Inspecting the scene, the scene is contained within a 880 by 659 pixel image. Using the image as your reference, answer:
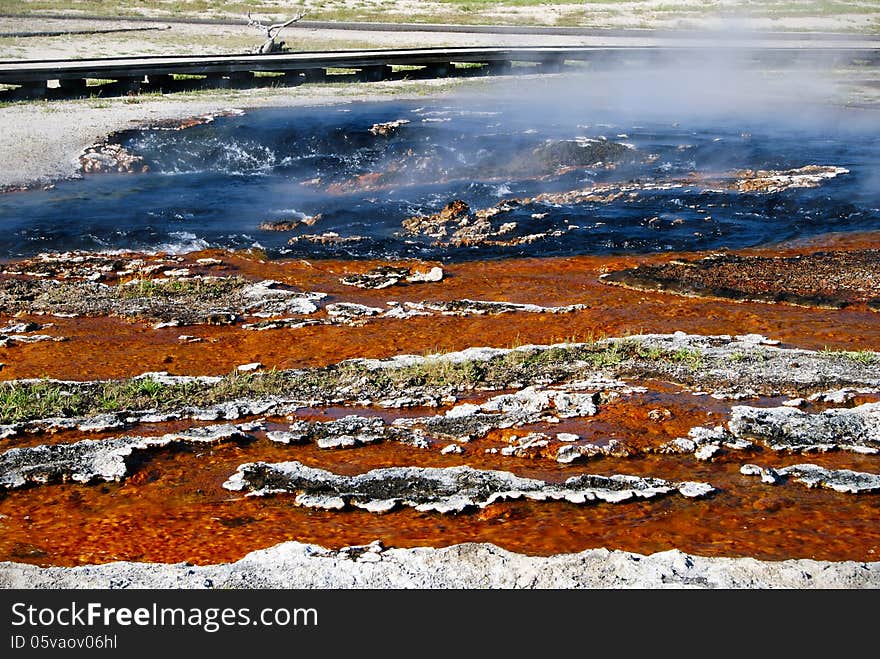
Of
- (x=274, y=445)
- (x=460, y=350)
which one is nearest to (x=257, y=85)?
(x=460, y=350)

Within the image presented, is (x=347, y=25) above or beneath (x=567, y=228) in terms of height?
above

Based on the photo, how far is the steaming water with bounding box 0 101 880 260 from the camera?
38.4ft

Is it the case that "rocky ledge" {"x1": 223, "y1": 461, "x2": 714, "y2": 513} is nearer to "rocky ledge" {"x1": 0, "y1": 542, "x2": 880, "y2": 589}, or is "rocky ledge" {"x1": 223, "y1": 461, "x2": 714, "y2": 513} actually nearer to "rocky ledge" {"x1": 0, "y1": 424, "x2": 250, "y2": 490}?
"rocky ledge" {"x1": 0, "y1": 424, "x2": 250, "y2": 490}

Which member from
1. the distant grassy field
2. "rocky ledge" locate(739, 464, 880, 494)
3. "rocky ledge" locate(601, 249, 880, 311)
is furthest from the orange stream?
the distant grassy field

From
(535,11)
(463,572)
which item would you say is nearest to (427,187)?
(463,572)

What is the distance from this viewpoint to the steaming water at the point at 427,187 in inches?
461

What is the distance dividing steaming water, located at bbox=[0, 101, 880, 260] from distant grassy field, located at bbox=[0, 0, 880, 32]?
18770 mm

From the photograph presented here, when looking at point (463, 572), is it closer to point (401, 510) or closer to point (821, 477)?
point (401, 510)

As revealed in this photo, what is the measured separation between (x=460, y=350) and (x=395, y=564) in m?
3.51

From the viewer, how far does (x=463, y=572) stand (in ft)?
13.1

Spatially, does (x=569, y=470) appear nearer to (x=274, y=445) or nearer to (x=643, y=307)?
(x=274, y=445)

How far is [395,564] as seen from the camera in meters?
4.05

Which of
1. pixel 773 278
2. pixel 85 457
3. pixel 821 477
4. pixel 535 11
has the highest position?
pixel 535 11

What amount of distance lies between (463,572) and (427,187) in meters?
10.9
